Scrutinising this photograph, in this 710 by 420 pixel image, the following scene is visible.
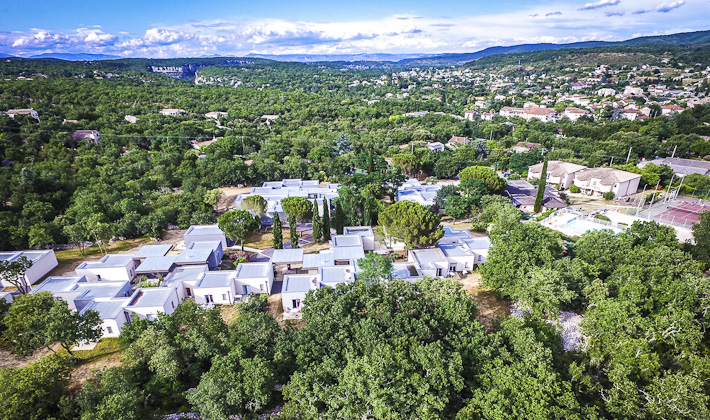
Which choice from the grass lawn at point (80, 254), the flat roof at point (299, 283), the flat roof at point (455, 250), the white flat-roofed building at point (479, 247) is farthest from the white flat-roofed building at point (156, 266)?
the white flat-roofed building at point (479, 247)

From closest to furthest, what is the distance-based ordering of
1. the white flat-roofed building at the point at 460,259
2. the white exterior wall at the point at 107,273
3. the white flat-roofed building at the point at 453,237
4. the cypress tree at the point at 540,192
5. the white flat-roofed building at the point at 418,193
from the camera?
the white exterior wall at the point at 107,273, the white flat-roofed building at the point at 460,259, the white flat-roofed building at the point at 453,237, the cypress tree at the point at 540,192, the white flat-roofed building at the point at 418,193

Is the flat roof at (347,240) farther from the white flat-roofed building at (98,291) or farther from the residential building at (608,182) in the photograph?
the residential building at (608,182)

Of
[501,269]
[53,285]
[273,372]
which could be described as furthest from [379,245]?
[53,285]

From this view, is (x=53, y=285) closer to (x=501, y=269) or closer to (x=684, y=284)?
(x=501, y=269)

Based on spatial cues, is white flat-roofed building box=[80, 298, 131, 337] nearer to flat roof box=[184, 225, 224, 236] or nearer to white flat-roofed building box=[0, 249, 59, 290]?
white flat-roofed building box=[0, 249, 59, 290]

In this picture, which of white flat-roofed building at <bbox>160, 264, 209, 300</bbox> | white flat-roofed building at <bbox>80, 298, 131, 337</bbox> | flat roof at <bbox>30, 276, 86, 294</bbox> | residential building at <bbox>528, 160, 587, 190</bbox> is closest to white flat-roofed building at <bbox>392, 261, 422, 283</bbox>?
white flat-roofed building at <bbox>160, 264, 209, 300</bbox>

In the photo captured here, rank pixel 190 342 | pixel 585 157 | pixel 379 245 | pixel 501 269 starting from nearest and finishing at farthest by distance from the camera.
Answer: pixel 190 342 → pixel 501 269 → pixel 379 245 → pixel 585 157

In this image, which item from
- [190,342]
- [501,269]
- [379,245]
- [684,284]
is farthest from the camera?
[379,245]
